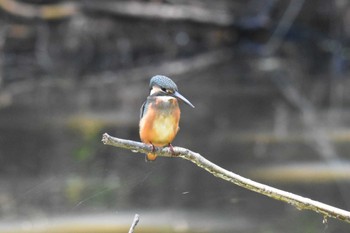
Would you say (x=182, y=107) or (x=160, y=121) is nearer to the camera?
(x=160, y=121)

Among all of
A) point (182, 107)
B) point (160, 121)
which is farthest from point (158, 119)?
point (182, 107)

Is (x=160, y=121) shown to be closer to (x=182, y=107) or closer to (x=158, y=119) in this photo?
(x=158, y=119)

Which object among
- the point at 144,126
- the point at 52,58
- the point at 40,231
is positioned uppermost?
the point at 52,58

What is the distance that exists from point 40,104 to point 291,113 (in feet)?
11.9

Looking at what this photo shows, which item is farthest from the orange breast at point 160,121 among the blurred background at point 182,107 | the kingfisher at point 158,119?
the blurred background at point 182,107

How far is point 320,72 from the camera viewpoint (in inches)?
673

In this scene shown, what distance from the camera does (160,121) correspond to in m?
2.81

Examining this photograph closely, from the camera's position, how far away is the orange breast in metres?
2.78

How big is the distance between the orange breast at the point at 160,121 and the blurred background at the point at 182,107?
838 mm

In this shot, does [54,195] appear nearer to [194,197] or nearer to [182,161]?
[194,197]

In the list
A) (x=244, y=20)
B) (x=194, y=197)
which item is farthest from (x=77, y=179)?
(x=244, y=20)

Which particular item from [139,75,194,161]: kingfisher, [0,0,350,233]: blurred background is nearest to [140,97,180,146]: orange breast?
[139,75,194,161]: kingfisher

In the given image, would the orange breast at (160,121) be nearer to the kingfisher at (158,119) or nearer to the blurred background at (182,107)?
the kingfisher at (158,119)

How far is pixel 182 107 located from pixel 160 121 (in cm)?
957
